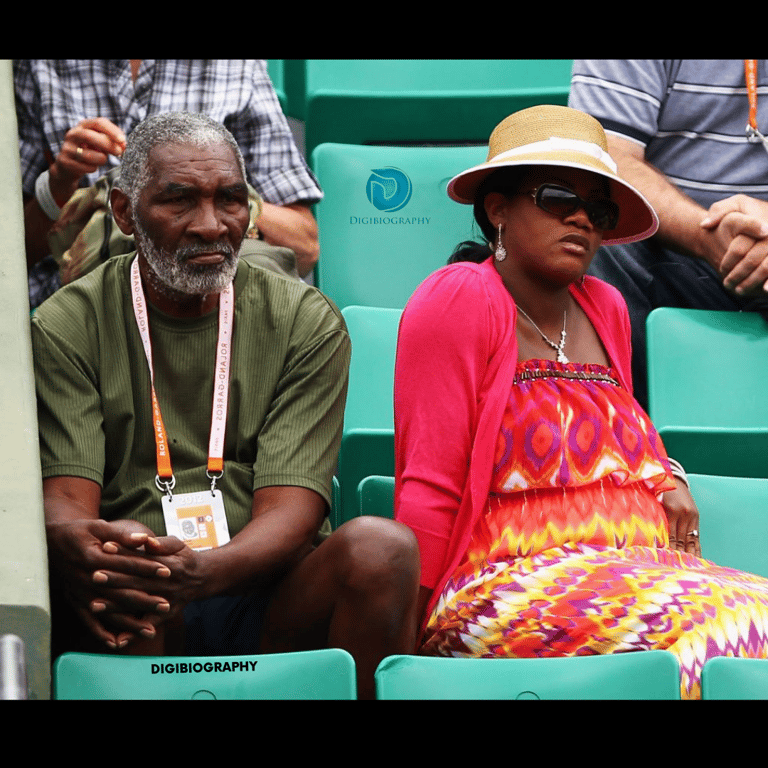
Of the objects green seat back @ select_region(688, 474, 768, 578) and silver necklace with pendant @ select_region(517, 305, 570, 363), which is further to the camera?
green seat back @ select_region(688, 474, 768, 578)

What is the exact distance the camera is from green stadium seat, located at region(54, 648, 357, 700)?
1.91m

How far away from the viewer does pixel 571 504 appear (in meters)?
2.33

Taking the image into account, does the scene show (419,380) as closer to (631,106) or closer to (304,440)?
(304,440)

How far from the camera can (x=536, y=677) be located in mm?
1968

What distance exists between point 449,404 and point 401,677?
22.0 inches

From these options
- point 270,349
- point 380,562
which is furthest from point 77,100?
point 380,562

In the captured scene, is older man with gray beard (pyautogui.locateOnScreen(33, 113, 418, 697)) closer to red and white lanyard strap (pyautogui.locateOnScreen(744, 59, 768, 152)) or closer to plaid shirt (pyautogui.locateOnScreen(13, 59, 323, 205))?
plaid shirt (pyautogui.locateOnScreen(13, 59, 323, 205))

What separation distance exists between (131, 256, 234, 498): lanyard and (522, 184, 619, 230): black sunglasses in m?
0.58

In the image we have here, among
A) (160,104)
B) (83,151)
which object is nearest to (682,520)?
(83,151)

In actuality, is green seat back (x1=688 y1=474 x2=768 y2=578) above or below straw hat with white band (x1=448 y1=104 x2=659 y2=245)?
below

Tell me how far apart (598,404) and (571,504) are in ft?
0.65
